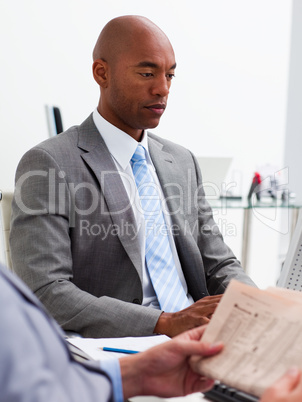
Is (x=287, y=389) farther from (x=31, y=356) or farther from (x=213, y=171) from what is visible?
(x=213, y=171)

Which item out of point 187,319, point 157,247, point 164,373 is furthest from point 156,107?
point 164,373

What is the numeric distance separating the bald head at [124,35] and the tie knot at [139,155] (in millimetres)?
317

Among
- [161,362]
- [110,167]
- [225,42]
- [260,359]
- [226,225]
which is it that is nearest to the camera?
[260,359]

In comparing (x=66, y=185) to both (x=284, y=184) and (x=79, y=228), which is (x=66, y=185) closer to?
(x=79, y=228)

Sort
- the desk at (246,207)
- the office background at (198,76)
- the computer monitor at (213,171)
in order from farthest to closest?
→ the office background at (198,76) < the computer monitor at (213,171) < the desk at (246,207)

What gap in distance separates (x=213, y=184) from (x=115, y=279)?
1602 mm

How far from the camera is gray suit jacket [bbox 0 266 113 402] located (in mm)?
562

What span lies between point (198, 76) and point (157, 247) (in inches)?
111

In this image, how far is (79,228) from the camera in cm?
149

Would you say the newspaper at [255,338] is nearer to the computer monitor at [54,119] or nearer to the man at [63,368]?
the man at [63,368]

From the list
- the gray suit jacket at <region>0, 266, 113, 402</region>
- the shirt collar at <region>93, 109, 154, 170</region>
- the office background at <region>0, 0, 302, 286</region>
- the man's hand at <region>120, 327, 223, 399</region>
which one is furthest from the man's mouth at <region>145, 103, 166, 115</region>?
the office background at <region>0, 0, 302, 286</region>

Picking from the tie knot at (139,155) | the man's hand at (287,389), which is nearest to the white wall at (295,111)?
the tie knot at (139,155)

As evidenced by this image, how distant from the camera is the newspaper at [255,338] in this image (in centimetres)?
69

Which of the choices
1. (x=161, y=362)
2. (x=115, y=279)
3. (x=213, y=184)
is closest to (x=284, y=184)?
(x=213, y=184)
